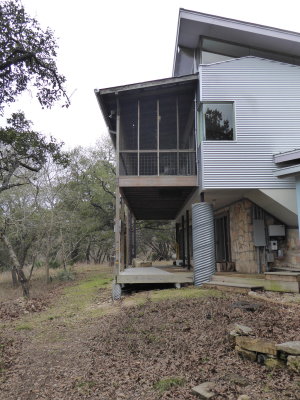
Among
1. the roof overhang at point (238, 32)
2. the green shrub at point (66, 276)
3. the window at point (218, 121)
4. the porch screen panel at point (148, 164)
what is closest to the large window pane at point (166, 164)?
the porch screen panel at point (148, 164)

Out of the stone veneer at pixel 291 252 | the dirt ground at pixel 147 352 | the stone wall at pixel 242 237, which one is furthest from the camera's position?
the stone wall at pixel 242 237

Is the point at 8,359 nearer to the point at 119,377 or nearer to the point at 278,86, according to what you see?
the point at 119,377

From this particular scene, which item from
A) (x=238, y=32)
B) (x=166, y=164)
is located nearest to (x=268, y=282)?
(x=166, y=164)

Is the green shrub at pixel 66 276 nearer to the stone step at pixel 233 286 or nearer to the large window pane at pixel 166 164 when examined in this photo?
the large window pane at pixel 166 164

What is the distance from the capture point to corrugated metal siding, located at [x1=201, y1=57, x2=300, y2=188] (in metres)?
10.3

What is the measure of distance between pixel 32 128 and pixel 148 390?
20.4 feet

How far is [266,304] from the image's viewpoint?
7434 millimetres

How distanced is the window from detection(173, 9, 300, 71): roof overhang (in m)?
2.40

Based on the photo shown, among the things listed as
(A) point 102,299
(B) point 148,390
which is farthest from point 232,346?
(A) point 102,299

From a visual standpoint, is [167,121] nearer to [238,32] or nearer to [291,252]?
[238,32]

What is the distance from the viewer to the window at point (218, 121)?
10477 mm

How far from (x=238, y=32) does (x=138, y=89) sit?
3.59 meters

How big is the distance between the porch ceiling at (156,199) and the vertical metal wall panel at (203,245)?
1.34 metres

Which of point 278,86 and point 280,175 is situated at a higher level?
point 278,86
